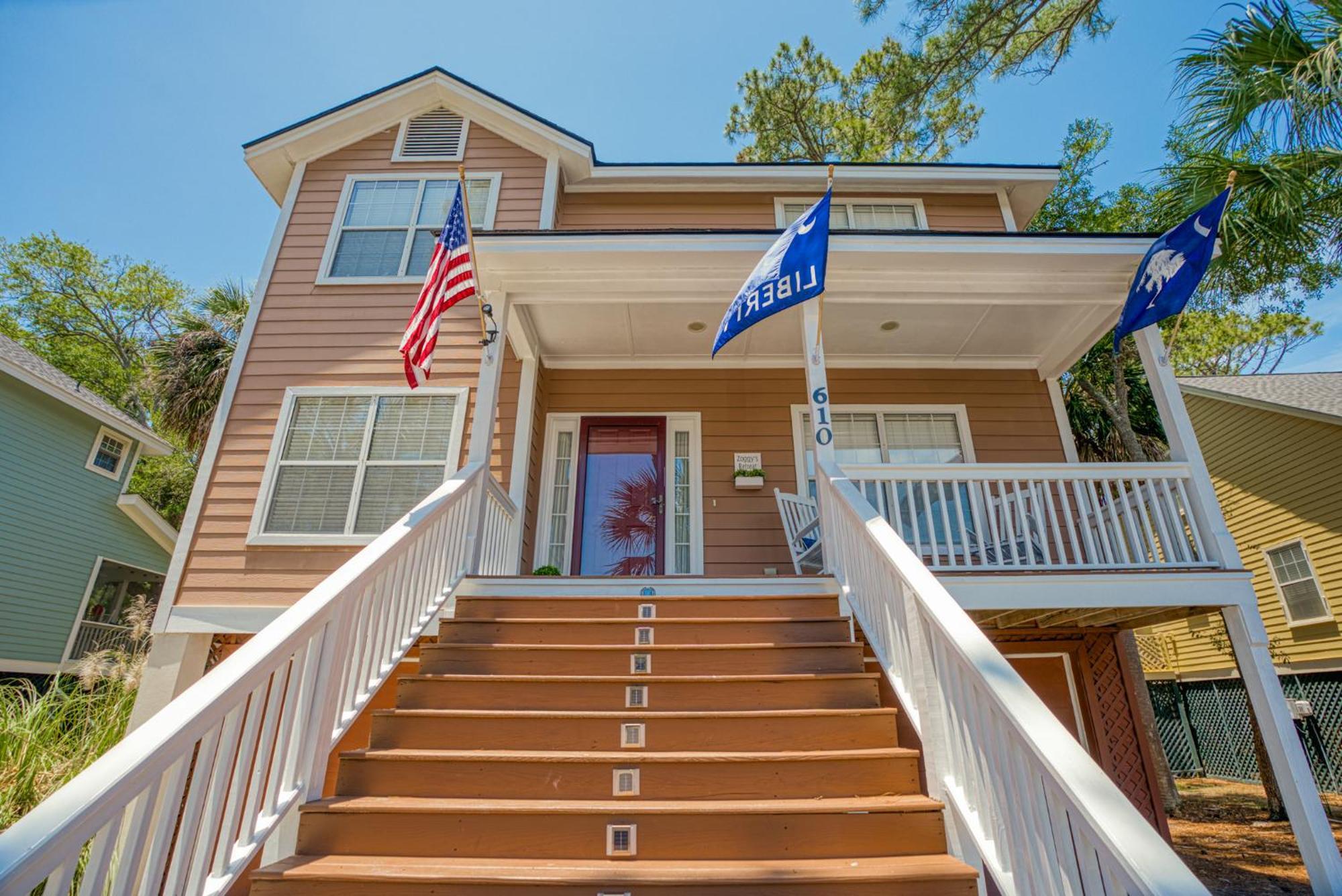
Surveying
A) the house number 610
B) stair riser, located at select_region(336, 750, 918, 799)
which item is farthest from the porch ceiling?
stair riser, located at select_region(336, 750, 918, 799)

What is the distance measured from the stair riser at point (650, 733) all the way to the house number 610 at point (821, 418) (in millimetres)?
2080

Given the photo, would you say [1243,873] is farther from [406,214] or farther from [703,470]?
[406,214]

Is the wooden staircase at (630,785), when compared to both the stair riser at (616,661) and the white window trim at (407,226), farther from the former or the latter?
the white window trim at (407,226)

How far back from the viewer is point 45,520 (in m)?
10.1

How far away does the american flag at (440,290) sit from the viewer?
4.38 meters

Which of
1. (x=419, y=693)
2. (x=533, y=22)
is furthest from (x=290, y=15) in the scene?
(x=419, y=693)

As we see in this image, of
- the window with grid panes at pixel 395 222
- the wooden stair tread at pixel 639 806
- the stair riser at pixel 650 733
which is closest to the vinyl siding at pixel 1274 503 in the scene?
the stair riser at pixel 650 733

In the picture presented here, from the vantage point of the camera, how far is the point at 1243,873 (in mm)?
5488

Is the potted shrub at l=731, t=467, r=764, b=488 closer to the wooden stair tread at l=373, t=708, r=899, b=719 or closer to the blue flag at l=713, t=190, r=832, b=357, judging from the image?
the blue flag at l=713, t=190, r=832, b=357

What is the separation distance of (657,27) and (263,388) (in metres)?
8.12

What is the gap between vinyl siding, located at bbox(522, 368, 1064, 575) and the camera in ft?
21.7

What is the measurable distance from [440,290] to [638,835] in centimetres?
367

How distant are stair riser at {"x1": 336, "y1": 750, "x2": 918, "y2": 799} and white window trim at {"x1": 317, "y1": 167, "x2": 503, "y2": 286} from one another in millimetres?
5518

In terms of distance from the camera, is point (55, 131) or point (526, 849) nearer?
point (526, 849)
